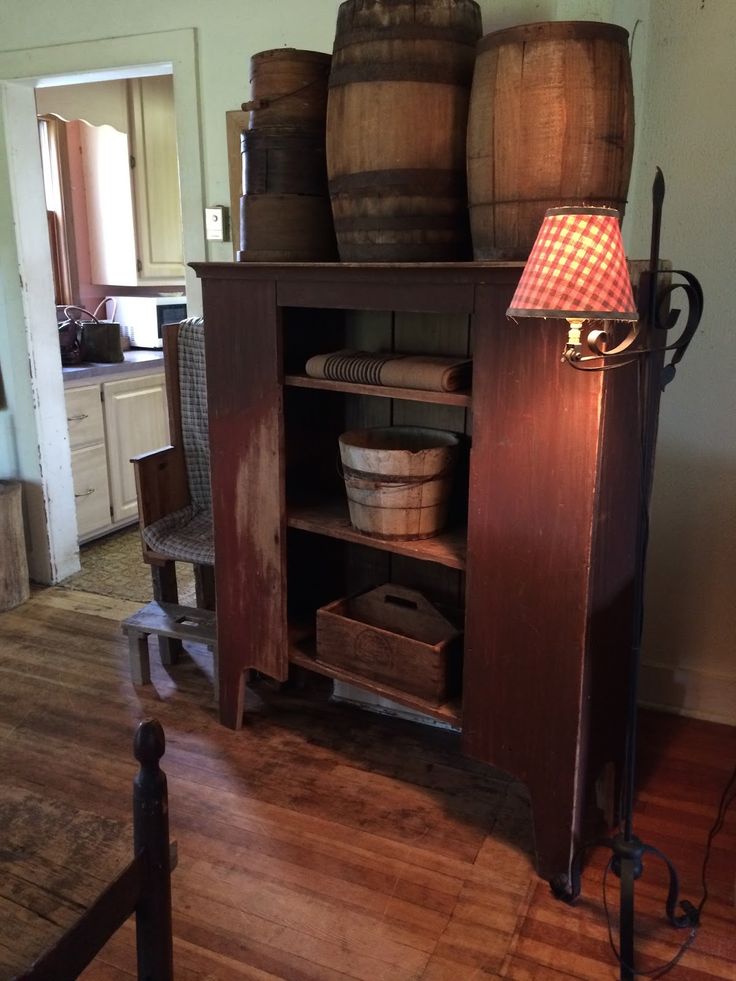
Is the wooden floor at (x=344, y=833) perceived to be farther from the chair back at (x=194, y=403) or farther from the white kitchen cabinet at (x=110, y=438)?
the white kitchen cabinet at (x=110, y=438)

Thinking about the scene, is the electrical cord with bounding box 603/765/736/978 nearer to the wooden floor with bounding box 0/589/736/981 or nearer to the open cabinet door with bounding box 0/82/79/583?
the wooden floor with bounding box 0/589/736/981

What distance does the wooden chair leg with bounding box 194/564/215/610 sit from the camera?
2.89m

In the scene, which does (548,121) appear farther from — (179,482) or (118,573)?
(118,573)

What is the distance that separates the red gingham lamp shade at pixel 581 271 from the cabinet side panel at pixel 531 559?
0.30 m

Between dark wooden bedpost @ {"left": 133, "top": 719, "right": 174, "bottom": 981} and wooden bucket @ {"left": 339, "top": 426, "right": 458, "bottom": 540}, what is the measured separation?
1.18m

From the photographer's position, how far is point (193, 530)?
271 cm

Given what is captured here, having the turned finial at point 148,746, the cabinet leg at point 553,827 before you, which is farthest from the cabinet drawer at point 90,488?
the turned finial at point 148,746

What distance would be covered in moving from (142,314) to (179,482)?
208 centimetres

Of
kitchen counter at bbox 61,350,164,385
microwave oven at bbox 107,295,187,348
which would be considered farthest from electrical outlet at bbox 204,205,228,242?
microwave oven at bbox 107,295,187,348

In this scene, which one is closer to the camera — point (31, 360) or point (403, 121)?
point (403, 121)

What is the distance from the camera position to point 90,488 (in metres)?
3.88

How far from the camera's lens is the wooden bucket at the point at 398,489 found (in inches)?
76.2

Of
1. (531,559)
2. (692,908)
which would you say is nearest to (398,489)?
(531,559)

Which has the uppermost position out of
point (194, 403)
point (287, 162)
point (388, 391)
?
point (287, 162)
